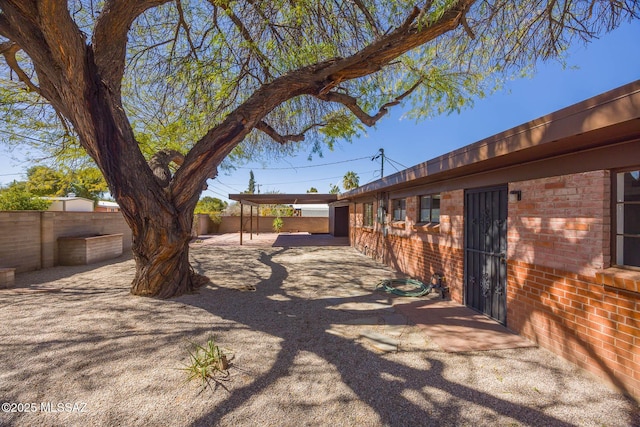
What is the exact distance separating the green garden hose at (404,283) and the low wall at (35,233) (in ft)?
31.1

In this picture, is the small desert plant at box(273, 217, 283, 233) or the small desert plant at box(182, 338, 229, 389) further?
the small desert plant at box(273, 217, 283, 233)

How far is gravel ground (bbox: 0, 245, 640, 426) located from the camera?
2359mm

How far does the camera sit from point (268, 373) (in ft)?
9.79

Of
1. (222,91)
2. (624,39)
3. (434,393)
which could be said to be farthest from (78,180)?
(624,39)

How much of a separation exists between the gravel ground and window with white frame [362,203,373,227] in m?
7.05

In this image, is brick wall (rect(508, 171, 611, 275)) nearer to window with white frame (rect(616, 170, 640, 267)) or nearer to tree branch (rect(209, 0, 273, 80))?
window with white frame (rect(616, 170, 640, 267))

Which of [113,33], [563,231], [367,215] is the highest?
[113,33]

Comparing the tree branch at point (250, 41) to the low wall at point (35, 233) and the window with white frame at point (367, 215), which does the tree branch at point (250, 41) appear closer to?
the window with white frame at point (367, 215)

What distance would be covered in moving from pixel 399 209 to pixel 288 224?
17.7m

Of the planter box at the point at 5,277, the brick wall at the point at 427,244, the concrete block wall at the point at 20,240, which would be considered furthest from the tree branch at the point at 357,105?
the concrete block wall at the point at 20,240

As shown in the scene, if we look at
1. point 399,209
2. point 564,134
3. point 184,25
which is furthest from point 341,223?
point 564,134

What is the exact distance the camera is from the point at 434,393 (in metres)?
2.66

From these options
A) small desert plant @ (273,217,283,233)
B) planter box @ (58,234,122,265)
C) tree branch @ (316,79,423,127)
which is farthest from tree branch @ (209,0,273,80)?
small desert plant @ (273,217,283,233)

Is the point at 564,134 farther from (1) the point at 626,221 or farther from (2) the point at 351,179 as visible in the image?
(2) the point at 351,179
